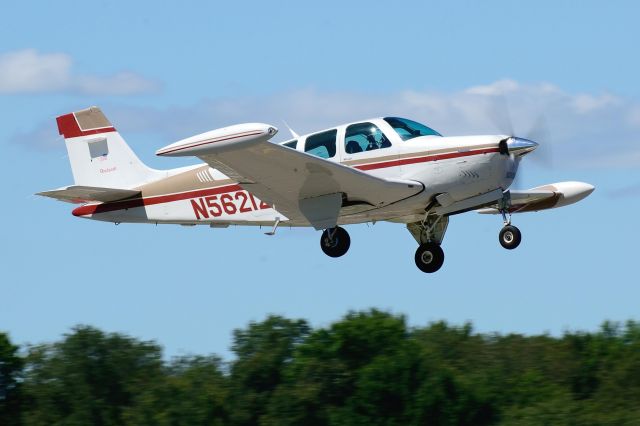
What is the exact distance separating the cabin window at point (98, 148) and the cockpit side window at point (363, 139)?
546cm

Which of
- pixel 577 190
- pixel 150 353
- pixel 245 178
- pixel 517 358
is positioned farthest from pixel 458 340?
pixel 245 178

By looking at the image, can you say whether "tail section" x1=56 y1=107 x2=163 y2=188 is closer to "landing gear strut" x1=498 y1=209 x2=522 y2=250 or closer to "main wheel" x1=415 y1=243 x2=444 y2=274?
"main wheel" x1=415 y1=243 x2=444 y2=274

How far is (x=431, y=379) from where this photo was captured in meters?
37.3

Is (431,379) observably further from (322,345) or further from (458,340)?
(458,340)

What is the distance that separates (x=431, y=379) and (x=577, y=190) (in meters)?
16.7

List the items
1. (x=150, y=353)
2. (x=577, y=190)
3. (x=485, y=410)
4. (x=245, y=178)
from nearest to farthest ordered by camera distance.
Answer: (x=245, y=178) < (x=577, y=190) < (x=485, y=410) < (x=150, y=353)

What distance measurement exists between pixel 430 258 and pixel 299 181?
3.08 m

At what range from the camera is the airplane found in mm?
18812

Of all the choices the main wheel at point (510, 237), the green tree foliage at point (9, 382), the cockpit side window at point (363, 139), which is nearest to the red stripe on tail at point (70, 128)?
the cockpit side window at point (363, 139)

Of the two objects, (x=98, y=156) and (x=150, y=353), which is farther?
(x=150, y=353)

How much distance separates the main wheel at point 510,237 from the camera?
1974 cm

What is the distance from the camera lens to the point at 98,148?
22797mm

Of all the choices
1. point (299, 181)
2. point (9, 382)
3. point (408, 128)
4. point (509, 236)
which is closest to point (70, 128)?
point (299, 181)

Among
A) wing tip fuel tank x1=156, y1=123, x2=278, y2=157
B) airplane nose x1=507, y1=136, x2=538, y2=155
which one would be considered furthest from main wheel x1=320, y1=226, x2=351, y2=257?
wing tip fuel tank x1=156, y1=123, x2=278, y2=157
